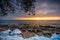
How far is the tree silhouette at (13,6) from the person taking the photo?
5.40 feet

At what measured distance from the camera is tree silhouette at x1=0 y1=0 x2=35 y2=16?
5.40 feet

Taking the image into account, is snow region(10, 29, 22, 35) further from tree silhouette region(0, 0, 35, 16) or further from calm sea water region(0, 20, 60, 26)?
tree silhouette region(0, 0, 35, 16)

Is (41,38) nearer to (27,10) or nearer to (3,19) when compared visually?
(27,10)

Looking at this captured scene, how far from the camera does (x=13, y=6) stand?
5.52 feet

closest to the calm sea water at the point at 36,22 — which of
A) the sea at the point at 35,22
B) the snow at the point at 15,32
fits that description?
the sea at the point at 35,22

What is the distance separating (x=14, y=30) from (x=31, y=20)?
307 millimetres

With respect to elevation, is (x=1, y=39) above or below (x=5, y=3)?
below

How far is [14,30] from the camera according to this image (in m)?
1.59

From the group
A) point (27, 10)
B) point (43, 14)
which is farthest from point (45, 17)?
point (27, 10)

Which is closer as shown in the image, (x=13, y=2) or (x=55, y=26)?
(x=55, y=26)

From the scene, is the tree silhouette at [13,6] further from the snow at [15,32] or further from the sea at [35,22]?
the snow at [15,32]

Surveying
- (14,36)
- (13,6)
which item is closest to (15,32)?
(14,36)

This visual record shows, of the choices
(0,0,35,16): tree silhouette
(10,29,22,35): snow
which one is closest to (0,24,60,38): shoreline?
(10,29,22,35): snow

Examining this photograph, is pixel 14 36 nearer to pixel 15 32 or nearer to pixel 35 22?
pixel 15 32
